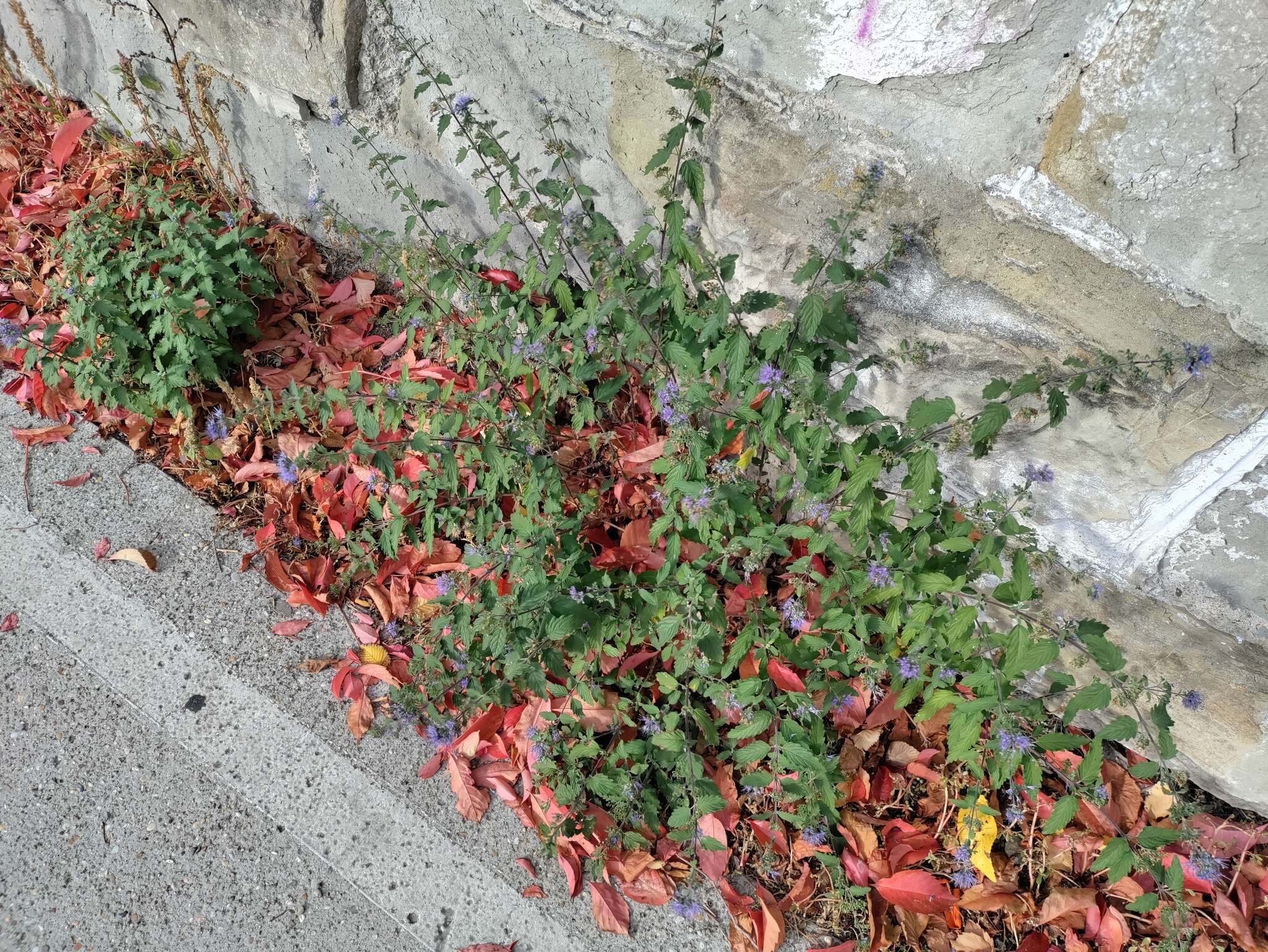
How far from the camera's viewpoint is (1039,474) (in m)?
1.60

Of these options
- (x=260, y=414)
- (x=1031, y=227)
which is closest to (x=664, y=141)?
(x=1031, y=227)

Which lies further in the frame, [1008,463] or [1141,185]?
[1008,463]

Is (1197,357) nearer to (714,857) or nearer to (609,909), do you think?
(714,857)

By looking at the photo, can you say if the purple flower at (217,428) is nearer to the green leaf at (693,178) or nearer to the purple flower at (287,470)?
the purple flower at (287,470)

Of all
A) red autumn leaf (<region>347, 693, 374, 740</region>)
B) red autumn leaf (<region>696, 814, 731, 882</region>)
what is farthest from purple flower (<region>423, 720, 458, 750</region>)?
red autumn leaf (<region>696, 814, 731, 882</region>)

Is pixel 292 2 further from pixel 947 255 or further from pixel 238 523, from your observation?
pixel 947 255

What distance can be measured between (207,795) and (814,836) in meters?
1.33

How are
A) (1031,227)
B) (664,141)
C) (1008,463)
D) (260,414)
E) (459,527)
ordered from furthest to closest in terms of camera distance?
(260,414)
(459,527)
(664,141)
(1008,463)
(1031,227)

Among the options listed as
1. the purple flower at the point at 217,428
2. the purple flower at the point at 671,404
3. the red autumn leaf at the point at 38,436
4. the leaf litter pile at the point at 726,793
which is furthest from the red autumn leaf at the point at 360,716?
the red autumn leaf at the point at 38,436

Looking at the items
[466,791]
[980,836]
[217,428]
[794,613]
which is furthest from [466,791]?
[217,428]

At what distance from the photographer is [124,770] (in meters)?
1.92

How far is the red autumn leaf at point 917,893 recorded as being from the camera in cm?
170

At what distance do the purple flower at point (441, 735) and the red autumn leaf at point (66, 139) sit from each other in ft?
9.22

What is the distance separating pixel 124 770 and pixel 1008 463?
2108 millimetres
